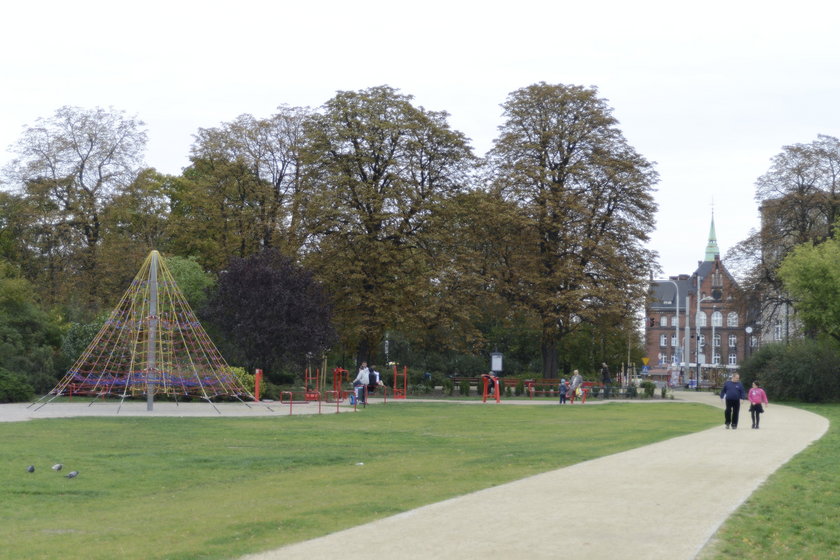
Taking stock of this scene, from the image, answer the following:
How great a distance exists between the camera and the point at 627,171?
54.5m

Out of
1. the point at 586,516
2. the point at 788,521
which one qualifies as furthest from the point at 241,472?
the point at 788,521

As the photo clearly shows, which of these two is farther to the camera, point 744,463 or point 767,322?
point 767,322

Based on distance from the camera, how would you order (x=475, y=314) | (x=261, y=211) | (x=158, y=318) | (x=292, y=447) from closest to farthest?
(x=292, y=447) → (x=158, y=318) → (x=475, y=314) → (x=261, y=211)

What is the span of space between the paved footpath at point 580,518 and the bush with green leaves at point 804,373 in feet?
120

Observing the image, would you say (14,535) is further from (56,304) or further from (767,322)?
(767,322)

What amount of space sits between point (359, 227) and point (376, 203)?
1445 millimetres

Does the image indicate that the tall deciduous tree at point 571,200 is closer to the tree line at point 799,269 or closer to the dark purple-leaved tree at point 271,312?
the tree line at point 799,269

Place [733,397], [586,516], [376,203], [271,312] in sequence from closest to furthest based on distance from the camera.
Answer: [586,516] → [733,397] → [271,312] → [376,203]

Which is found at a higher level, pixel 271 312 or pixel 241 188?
pixel 241 188

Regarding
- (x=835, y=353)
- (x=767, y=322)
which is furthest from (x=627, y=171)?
(x=767, y=322)

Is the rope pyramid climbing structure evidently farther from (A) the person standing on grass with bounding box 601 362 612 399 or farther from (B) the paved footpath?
(B) the paved footpath

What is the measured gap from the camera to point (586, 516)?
37.4 feet

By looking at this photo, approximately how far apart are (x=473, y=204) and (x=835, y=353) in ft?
66.5

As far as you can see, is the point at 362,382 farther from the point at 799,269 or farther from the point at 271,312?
the point at 799,269
